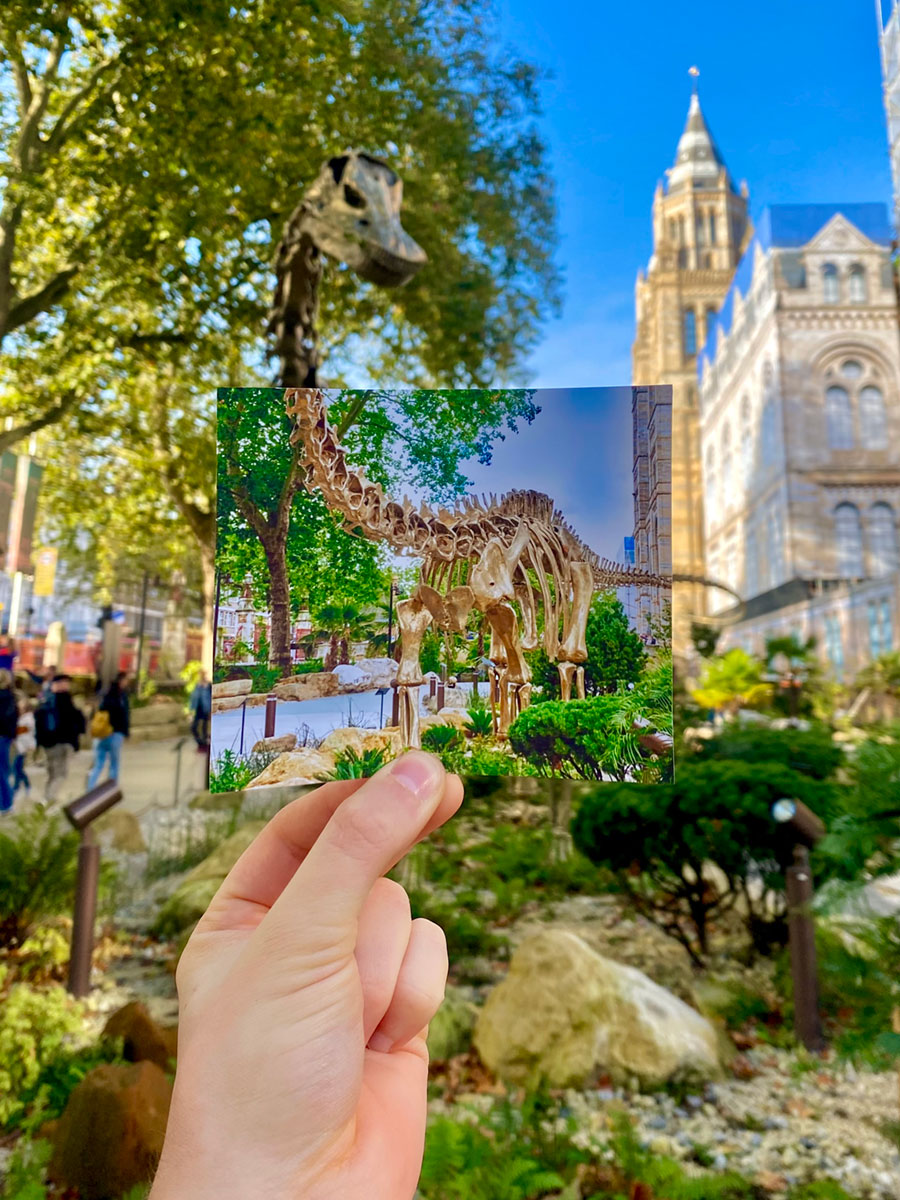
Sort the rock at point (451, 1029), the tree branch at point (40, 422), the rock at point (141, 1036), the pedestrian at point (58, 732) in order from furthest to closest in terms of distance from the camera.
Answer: the pedestrian at point (58, 732)
the tree branch at point (40, 422)
the rock at point (451, 1029)
the rock at point (141, 1036)

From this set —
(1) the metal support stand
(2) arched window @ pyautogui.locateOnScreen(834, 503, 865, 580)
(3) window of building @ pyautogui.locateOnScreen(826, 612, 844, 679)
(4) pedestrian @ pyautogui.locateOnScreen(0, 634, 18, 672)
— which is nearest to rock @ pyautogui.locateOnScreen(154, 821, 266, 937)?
(4) pedestrian @ pyautogui.locateOnScreen(0, 634, 18, 672)

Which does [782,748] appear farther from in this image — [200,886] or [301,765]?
[301,765]

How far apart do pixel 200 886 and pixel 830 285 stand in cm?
1786

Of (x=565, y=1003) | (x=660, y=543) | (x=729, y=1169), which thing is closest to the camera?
(x=660, y=543)

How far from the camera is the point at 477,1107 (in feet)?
9.28

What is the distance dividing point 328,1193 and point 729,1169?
8.15 feet

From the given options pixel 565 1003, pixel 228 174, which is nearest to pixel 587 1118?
pixel 565 1003

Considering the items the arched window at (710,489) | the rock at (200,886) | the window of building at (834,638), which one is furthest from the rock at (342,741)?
the arched window at (710,489)

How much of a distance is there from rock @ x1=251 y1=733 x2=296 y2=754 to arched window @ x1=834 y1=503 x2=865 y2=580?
17658 millimetres

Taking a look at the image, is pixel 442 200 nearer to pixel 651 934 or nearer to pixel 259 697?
pixel 651 934

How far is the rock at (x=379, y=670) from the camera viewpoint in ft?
3.73

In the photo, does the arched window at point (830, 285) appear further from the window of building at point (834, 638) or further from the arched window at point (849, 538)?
the window of building at point (834, 638)

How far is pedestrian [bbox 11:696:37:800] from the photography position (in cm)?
582

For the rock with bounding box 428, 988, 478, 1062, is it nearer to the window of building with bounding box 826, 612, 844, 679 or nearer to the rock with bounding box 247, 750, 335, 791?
the rock with bounding box 247, 750, 335, 791
